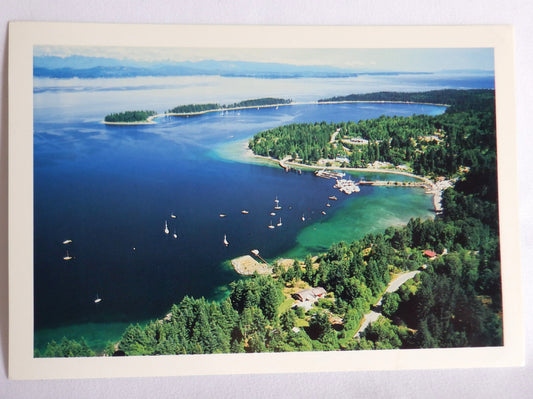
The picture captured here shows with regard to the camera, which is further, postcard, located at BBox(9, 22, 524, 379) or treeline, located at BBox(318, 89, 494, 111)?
treeline, located at BBox(318, 89, 494, 111)

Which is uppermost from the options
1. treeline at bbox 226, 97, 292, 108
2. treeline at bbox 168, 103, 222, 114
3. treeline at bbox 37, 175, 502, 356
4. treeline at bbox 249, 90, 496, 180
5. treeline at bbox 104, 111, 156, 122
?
treeline at bbox 226, 97, 292, 108

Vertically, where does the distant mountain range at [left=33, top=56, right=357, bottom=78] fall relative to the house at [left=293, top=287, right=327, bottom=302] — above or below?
above

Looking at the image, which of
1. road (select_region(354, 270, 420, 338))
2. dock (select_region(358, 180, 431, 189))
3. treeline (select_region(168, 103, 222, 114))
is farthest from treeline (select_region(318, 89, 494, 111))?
road (select_region(354, 270, 420, 338))

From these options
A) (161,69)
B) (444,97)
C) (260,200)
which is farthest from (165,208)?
(444,97)

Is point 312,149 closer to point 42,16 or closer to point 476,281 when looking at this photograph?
point 476,281

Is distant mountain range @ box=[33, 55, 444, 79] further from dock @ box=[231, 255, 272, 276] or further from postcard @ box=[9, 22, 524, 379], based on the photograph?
dock @ box=[231, 255, 272, 276]

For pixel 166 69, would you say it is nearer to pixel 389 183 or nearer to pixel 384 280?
pixel 389 183

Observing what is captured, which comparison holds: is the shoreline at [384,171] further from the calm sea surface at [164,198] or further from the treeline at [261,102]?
the treeline at [261,102]

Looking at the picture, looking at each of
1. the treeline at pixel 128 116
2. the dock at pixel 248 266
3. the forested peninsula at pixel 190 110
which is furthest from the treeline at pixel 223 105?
the dock at pixel 248 266
